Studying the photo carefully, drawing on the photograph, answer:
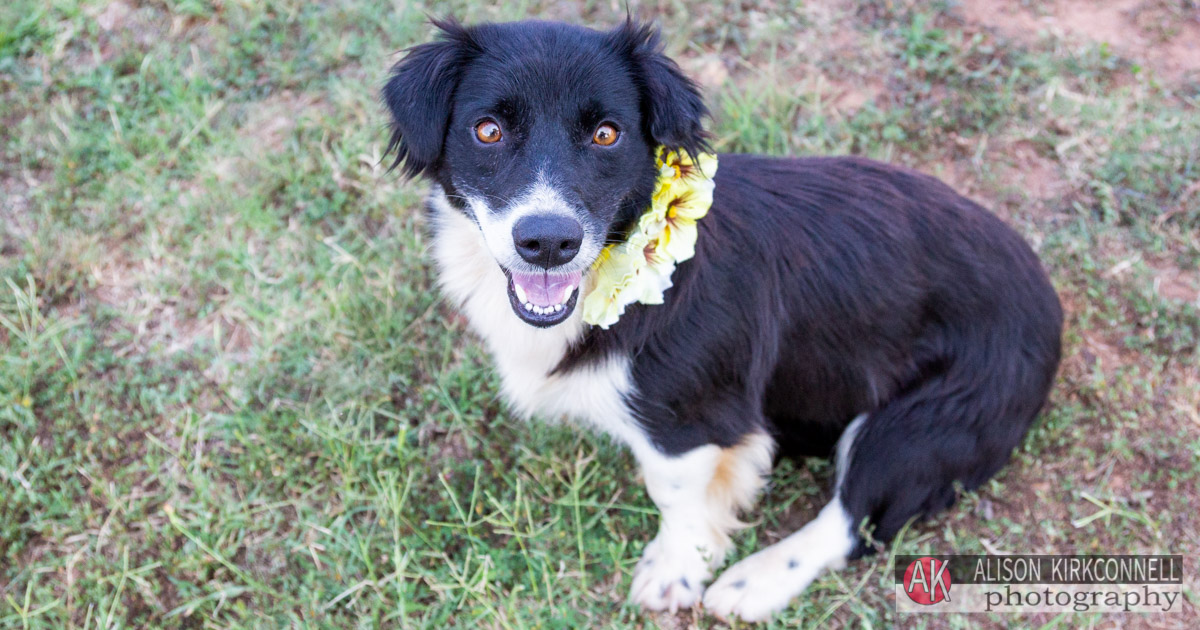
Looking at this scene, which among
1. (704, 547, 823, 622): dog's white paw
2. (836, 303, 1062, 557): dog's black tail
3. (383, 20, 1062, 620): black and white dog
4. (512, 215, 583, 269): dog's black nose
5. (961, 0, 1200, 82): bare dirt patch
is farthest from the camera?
(961, 0, 1200, 82): bare dirt patch

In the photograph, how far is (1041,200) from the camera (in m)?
4.28

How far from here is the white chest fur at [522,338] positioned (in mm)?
2873

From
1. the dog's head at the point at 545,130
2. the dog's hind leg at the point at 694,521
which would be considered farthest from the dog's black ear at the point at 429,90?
the dog's hind leg at the point at 694,521

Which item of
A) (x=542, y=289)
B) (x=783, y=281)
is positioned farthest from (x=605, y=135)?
(x=783, y=281)

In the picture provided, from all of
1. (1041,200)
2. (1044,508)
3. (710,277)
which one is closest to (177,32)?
(710,277)

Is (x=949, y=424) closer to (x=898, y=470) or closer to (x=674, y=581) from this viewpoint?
(x=898, y=470)

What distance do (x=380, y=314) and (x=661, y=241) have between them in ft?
6.16

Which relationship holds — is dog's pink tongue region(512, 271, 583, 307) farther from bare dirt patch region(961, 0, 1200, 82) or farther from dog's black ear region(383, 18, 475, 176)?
bare dirt patch region(961, 0, 1200, 82)

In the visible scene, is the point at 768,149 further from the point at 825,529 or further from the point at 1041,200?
the point at 825,529

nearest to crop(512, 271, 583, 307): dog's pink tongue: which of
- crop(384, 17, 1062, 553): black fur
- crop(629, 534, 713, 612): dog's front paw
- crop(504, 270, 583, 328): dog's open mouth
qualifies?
crop(504, 270, 583, 328): dog's open mouth

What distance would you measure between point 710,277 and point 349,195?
235 centimetres

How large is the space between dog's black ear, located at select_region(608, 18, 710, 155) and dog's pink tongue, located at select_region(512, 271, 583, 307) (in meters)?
0.50

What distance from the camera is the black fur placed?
8.48 feet

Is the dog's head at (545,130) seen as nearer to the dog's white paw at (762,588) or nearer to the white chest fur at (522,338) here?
the white chest fur at (522,338)
